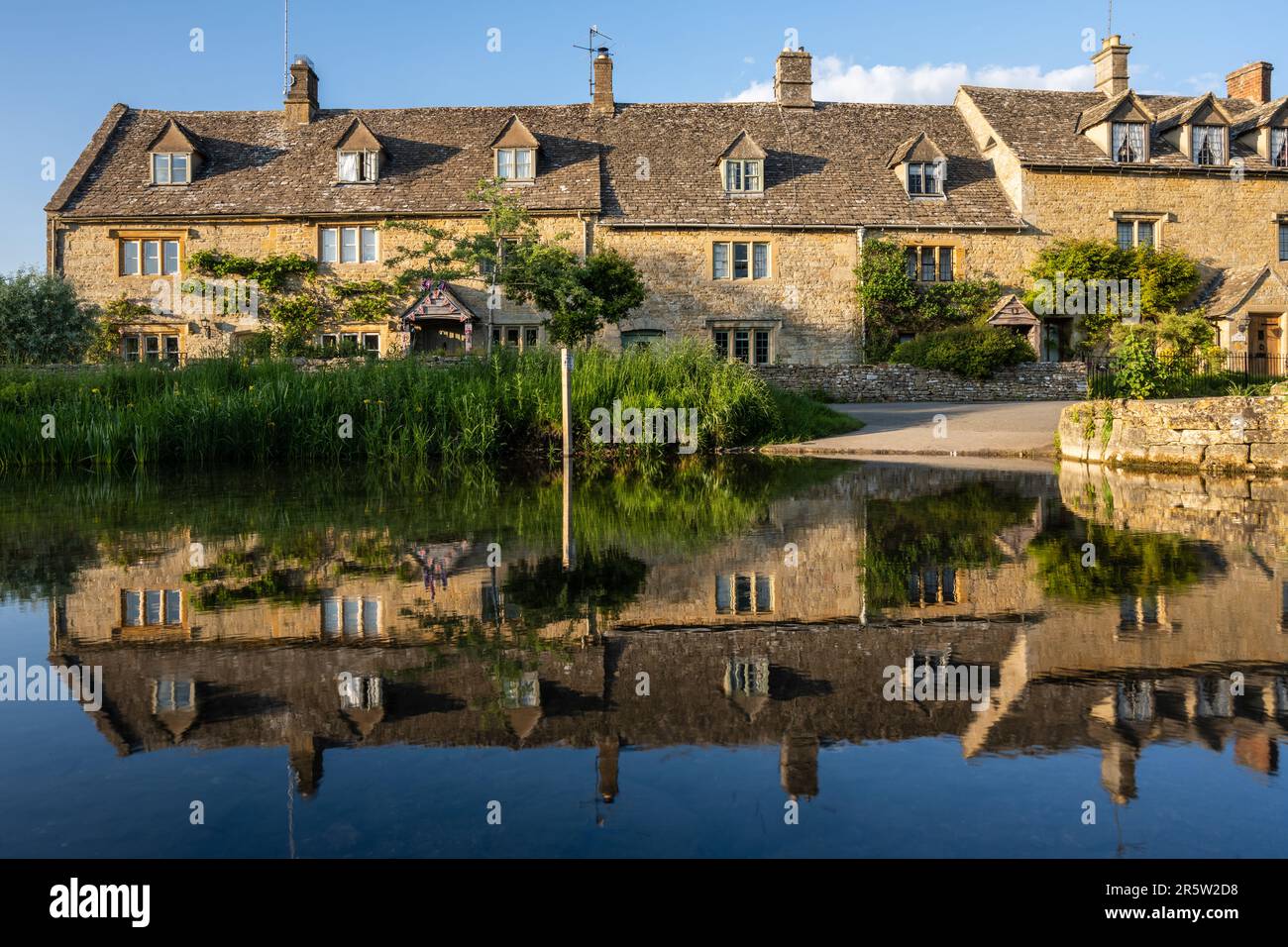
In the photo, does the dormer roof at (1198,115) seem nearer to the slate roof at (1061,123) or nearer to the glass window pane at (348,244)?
the slate roof at (1061,123)

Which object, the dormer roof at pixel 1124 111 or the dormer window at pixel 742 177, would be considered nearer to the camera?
the dormer roof at pixel 1124 111

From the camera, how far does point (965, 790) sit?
3.11 meters

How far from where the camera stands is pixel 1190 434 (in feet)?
45.9

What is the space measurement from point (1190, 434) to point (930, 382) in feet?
49.0

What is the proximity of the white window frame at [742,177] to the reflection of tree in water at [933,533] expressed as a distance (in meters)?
23.7

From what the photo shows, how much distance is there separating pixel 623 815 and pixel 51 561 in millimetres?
5987

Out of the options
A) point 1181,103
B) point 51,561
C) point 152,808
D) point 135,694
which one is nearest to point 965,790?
point 152,808

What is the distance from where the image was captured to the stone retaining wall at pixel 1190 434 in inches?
531

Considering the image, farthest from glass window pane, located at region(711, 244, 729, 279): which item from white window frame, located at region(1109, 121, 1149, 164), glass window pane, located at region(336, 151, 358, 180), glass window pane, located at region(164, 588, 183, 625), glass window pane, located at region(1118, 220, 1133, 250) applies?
glass window pane, located at region(164, 588, 183, 625)

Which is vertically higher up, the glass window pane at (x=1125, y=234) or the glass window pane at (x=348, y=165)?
the glass window pane at (x=348, y=165)

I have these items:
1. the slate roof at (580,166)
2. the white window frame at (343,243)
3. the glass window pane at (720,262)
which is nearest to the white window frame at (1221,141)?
the slate roof at (580,166)

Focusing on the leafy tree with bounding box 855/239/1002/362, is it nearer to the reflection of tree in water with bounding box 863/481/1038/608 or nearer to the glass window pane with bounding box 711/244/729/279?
the glass window pane with bounding box 711/244/729/279
